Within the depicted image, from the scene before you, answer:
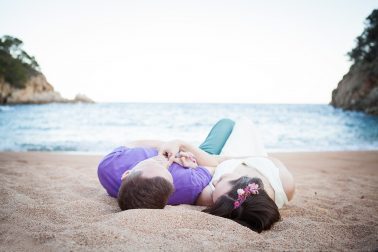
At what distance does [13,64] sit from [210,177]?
195ft

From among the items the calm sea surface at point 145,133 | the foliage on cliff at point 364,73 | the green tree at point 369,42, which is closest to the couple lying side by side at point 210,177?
the calm sea surface at point 145,133

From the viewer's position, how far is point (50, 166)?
483cm

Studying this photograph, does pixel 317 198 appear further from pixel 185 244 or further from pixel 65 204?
pixel 65 204

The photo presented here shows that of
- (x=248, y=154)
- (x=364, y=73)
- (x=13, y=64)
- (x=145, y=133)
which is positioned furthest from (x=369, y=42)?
(x=13, y=64)

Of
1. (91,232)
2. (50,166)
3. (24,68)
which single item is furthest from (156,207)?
(24,68)

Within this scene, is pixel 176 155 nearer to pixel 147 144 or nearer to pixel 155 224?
pixel 147 144

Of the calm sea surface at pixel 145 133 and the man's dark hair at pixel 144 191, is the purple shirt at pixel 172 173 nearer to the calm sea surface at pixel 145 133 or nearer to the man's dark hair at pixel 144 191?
the man's dark hair at pixel 144 191

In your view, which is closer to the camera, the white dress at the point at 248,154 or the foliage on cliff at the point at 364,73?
the white dress at the point at 248,154

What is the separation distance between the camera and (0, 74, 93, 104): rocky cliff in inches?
1986

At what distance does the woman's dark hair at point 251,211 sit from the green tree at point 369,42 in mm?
40479

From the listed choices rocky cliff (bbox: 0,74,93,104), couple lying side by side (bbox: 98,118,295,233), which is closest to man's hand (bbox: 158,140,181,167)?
couple lying side by side (bbox: 98,118,295,233)

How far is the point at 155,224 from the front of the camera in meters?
1.94

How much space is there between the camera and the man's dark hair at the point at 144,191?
7.23ft

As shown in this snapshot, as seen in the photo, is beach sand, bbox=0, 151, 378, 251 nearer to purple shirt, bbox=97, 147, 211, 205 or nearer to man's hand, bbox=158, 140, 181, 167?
purple shirt, bbox=97, 147, 211, 205
